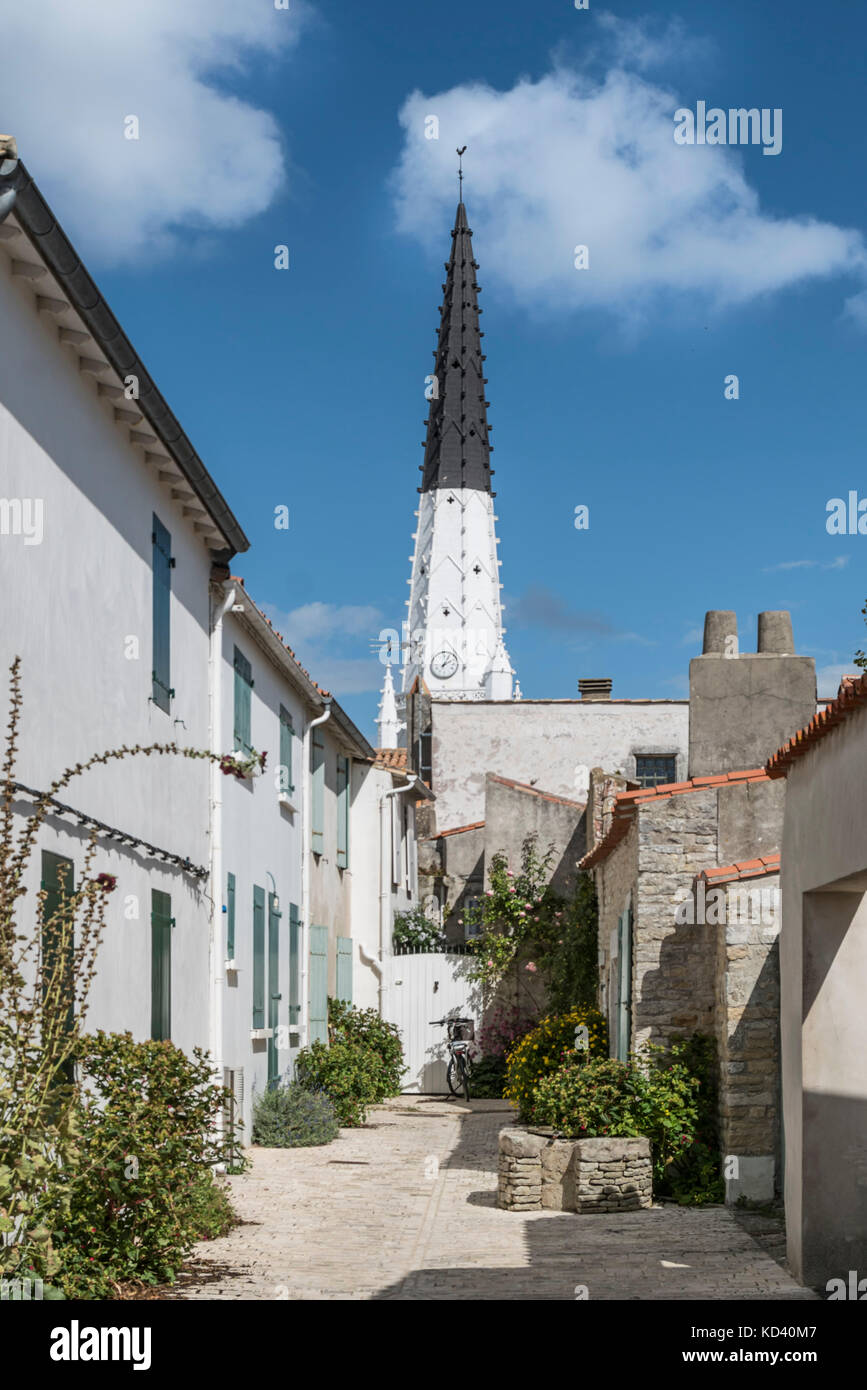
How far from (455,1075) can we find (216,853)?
10.8 meters

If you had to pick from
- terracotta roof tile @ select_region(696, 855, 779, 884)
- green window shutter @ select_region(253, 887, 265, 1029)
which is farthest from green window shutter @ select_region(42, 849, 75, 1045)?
green window shutter @ select_region(253, 887, 265, 1029)

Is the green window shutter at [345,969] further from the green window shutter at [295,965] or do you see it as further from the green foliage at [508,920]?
the green window shutter at [295,965]

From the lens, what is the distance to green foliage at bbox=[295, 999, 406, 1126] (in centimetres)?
1827

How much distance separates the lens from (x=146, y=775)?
1092 centimetres

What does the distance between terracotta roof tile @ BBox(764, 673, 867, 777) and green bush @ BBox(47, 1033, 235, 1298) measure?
406 cm

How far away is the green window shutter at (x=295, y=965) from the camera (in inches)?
702

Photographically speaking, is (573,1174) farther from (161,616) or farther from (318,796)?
(318,796)

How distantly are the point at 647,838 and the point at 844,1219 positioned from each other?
5.13 meters

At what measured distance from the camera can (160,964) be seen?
11.2 metres

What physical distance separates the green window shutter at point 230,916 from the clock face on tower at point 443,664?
60.2 metres

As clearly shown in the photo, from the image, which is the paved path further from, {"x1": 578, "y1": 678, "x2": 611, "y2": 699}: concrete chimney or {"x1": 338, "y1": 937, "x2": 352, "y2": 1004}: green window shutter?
{"x1": 578, "y1": 678, "x2": 611, "y2": 699}: concrete chimney

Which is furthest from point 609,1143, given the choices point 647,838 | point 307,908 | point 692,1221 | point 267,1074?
point 307,908

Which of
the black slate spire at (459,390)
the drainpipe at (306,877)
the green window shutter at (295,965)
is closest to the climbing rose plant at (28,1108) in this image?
the green window shutter at (295,965)

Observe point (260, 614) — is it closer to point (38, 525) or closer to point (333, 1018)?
point (38, 525)
